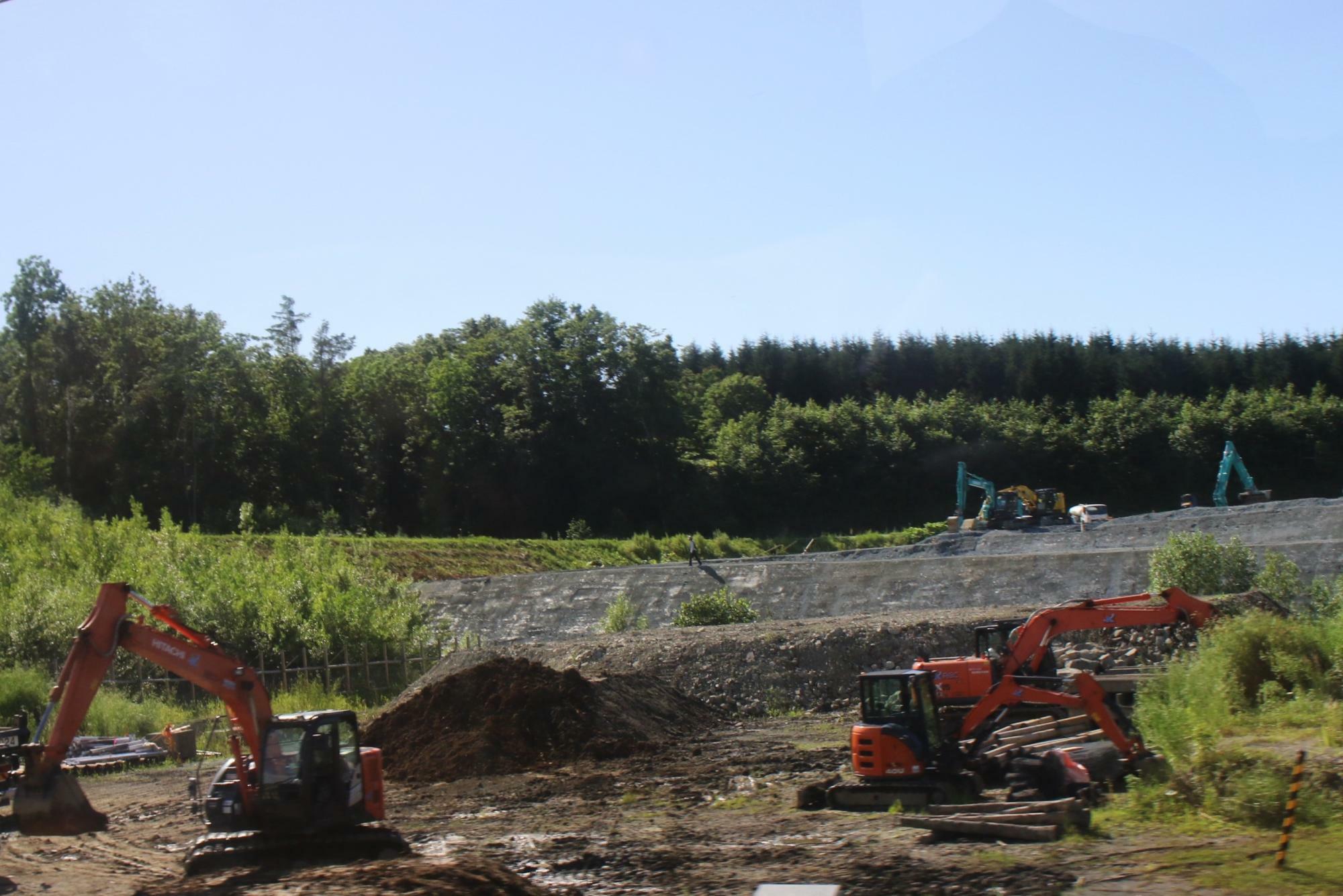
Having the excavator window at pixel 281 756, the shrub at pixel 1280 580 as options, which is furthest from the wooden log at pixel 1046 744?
the shrub at pixel 1280 580

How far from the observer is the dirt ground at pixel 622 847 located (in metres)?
11.3

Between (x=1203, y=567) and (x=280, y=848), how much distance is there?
2496 centimetres

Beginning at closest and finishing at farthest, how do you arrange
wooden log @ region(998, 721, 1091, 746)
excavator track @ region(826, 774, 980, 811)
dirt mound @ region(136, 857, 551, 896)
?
dirt mound @ region(136, 857, 551, 896), excavator track @ region(826, 774, 980, 811), wooden log @ region(998, 721, 1091, 746)

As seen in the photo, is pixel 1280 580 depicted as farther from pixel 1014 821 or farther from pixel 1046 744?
pixel 1014 821

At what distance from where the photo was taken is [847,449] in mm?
83750

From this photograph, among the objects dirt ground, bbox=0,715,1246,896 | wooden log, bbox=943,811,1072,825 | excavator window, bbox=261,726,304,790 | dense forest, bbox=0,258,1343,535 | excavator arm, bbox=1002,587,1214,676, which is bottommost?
dirt ground, bbox=0,715,1246,896

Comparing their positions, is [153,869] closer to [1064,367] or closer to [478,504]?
[478,504]

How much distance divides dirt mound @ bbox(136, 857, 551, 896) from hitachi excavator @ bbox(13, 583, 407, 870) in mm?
550

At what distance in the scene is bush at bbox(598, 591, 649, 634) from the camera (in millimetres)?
36219

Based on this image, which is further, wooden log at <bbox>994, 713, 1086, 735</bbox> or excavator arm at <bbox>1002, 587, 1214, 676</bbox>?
wooden log at <bbox>994, 713, 1086, 735</bbox>

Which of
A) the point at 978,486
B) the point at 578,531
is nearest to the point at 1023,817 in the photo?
the point at 978,486

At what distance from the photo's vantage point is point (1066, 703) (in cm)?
1595

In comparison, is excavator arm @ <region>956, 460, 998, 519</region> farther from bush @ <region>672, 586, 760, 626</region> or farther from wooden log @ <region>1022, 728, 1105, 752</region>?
wooden log @ <region>1022, 728, 1105, 752</region>

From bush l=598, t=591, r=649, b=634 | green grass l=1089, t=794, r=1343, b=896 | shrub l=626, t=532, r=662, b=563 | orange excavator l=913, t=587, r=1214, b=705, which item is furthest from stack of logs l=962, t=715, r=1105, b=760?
shrub l=626, t=532, r=662, b=563
